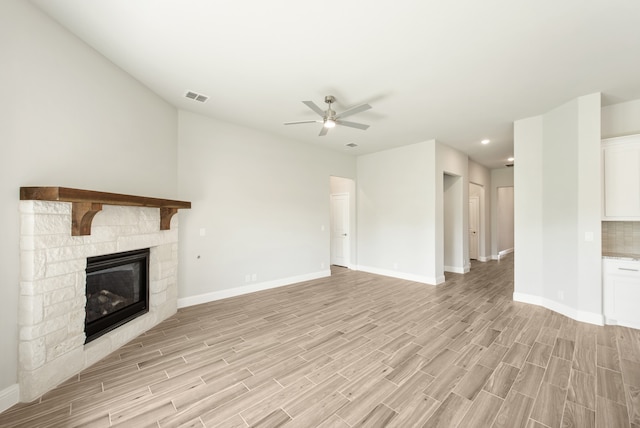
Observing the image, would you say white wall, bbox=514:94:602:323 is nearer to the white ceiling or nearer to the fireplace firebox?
the white ceiling

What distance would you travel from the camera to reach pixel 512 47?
2406 millimetres

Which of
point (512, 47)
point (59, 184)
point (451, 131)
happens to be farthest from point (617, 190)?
point (59, 184)

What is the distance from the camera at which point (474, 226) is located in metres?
8.16

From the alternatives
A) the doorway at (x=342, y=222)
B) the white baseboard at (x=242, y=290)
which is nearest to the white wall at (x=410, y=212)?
the doorway at (x=342, y=222)

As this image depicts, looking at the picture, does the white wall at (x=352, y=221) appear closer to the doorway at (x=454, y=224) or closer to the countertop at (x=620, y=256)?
the doorway at (x=454, y=224)

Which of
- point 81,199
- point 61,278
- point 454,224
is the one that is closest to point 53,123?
point 81,199

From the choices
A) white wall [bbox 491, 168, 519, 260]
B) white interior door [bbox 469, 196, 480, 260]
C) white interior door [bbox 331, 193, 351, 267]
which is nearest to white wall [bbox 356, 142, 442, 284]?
white interior door [bbox 331, 193, 351, 267]

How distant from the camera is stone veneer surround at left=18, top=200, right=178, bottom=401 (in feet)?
6.36

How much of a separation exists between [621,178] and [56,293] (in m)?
6.50

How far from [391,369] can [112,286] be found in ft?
10.2

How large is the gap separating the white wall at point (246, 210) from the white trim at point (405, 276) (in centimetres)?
123

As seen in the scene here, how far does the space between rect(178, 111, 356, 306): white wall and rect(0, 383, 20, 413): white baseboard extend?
1.99 metres

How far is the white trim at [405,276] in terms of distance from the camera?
531 cm

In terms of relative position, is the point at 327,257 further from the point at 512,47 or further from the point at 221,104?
the point at 512,47
